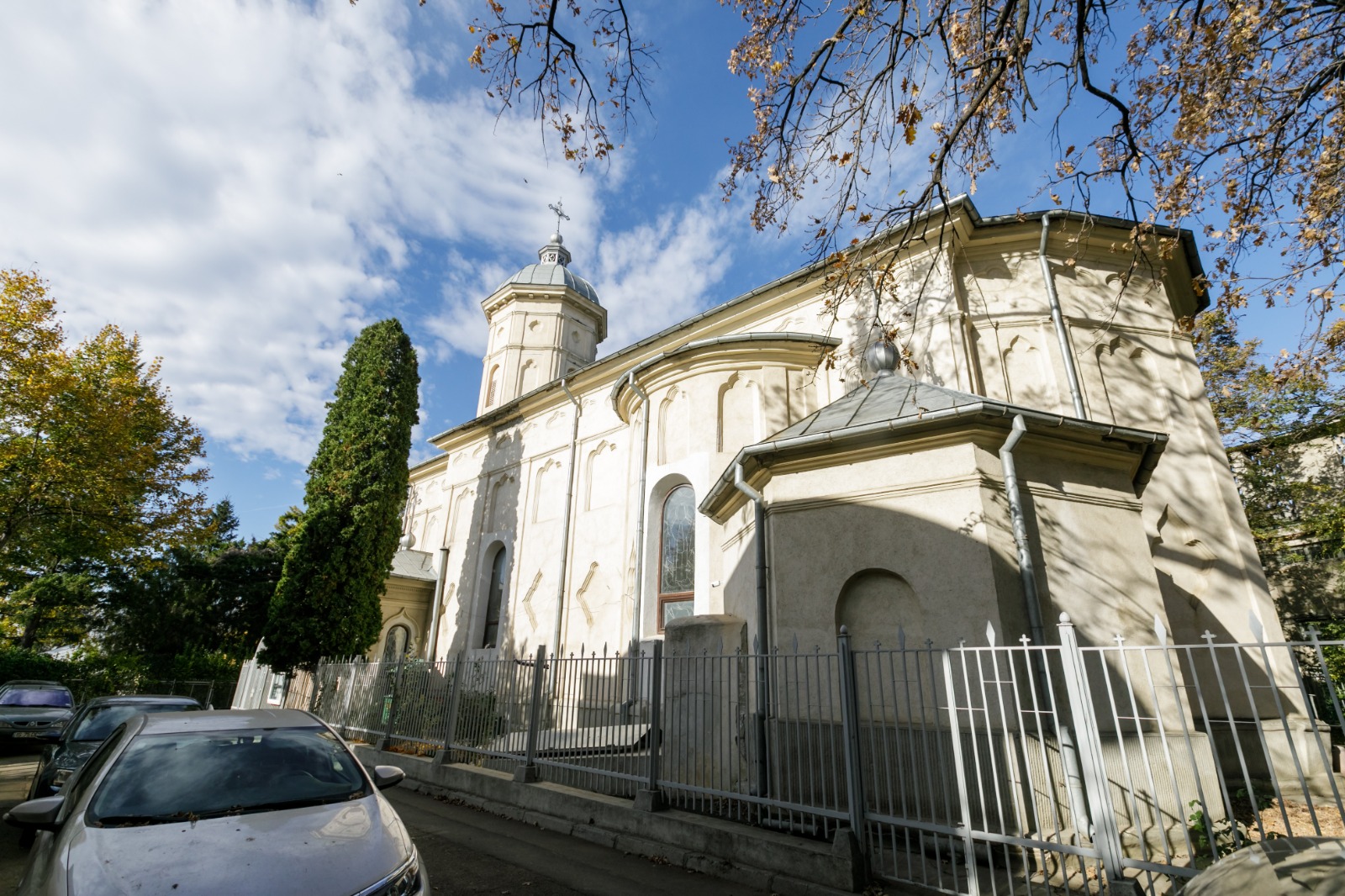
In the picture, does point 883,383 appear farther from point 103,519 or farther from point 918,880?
point 103,519

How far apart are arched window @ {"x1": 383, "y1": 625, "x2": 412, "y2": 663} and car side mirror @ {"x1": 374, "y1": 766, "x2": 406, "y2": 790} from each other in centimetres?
1907

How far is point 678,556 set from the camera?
1405 centimetres

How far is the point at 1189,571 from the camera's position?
10.8 m

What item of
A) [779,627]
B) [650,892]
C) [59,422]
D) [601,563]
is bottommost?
[650,892]

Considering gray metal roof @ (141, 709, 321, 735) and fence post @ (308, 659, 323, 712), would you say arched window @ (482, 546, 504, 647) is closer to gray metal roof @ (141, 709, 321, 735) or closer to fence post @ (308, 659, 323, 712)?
fence post @ (308, 659, 323, 712)

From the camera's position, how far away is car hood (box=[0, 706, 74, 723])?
39.3ft

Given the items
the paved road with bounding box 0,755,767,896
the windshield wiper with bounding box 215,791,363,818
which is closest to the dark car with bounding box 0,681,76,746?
the paved road with bounding box 0,755,767,896

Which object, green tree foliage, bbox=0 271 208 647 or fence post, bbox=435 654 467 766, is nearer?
fence post, bbox=435 654 467 766

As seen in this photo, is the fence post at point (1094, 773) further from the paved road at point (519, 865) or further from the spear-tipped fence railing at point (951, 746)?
the paved road at point (519, 865)

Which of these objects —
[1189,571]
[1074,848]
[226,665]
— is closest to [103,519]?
[226,665]

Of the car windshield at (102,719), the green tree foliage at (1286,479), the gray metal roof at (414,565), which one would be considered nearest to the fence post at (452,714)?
the car windshield at (102,719)

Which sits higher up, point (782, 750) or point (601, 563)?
point (601, 563)

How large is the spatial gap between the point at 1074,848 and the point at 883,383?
6018 millimetres

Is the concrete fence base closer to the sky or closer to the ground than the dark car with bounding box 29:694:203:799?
closer to the ground
